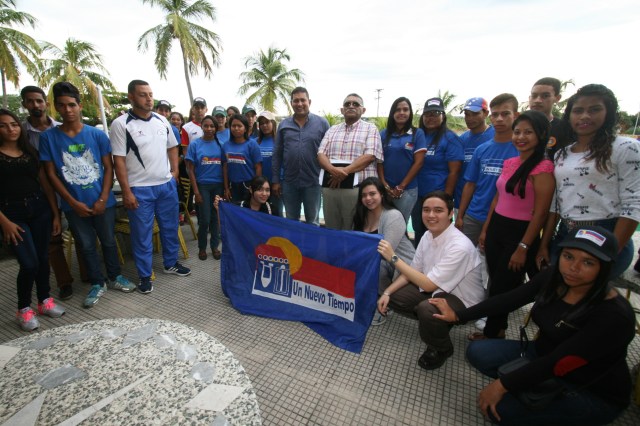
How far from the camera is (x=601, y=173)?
5.74 feet

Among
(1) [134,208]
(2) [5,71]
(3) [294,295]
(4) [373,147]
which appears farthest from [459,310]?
(2) [5,71]

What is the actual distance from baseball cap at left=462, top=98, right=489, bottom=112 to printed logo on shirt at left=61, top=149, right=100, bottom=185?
3.73 meters

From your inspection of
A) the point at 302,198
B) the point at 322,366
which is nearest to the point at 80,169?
the point at 302,198

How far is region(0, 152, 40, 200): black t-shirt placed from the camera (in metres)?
2.44

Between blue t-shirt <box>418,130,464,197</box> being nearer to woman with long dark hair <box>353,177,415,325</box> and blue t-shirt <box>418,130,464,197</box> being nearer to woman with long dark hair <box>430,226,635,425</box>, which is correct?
woman with long dark hair <box>353,177,415,325</box>

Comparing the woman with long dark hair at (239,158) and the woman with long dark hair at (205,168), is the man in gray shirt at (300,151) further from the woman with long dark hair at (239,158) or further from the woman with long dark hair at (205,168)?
the woman with long dark hair at (205,168)

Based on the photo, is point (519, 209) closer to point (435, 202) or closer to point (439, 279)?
point (435, 202)

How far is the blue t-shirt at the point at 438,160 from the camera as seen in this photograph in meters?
3.09

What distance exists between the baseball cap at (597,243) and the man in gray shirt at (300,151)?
2.54 metres

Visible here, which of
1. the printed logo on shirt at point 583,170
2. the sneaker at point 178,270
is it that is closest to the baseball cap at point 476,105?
the printed logo on shirt at point 583,170

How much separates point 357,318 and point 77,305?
9.02 ft

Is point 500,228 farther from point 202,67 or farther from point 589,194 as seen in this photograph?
point 202,67

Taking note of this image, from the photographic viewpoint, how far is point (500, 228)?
2.21m

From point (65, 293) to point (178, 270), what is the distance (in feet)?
3.46
